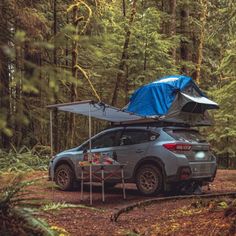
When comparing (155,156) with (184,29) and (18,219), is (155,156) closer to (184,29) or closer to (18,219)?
(18,219)

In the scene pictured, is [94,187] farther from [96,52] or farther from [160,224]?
[96,52]

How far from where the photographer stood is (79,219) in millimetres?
9102

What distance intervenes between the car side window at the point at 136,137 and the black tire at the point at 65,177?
181 cm

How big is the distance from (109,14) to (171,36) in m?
4.07

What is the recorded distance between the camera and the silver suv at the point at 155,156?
12.0 meters

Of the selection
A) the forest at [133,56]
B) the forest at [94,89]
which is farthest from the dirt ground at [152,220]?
the forest at [133,56]

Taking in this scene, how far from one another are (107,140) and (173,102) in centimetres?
213

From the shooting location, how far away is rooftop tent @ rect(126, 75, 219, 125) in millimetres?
13297

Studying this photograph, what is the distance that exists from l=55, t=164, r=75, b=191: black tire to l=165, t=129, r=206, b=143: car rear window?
3.11 m

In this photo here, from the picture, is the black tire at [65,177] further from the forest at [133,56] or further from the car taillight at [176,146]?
the car taillight at [176,146]

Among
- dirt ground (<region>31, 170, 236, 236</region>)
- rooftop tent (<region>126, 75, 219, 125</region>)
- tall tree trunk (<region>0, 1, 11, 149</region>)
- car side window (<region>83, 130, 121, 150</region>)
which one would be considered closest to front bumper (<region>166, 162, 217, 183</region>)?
dirt ground (<region>31, 170, 236, 236</region>)

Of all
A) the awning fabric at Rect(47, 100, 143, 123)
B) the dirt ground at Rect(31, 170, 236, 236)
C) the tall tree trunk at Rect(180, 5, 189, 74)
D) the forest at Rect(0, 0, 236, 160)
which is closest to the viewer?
the dirt ground at Rect(31, 170, 236, 236)

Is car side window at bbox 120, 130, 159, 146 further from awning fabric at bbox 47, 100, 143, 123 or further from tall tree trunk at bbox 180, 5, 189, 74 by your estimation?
tall tree trunk at bbox 180, 5, 189, 74

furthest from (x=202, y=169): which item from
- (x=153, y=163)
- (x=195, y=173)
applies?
(x=153, y=163)
